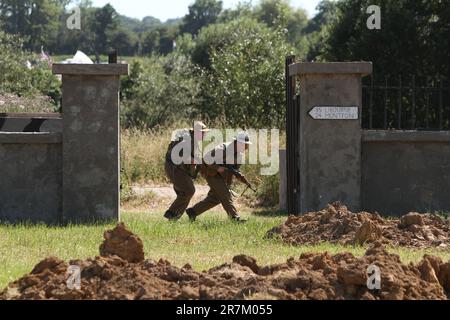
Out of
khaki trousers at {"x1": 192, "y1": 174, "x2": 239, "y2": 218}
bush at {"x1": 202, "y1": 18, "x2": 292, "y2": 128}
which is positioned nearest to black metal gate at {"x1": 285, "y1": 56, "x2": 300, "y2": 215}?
khaki trousers at {"x1": 192, "y1": 174, "x2": 239, "y2": 218}

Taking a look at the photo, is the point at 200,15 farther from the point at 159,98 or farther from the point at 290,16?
the point at 159,98

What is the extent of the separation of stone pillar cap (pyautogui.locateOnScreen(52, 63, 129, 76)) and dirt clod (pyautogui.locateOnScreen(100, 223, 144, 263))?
4717 mm

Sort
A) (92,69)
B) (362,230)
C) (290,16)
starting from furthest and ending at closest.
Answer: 1. (290,16)
2. (92,69)
3. (362,230)

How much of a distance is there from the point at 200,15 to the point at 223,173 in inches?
4338

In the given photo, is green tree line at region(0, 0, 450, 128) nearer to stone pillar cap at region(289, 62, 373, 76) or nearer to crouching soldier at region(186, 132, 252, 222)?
crouching soldier at region(186, 132, 252, 222)

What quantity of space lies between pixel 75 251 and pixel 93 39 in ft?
251

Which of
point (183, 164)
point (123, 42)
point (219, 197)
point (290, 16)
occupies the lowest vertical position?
point (219, 197)

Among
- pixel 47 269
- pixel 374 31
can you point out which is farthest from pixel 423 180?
pixel 374 31

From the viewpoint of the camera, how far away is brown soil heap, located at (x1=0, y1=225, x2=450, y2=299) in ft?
23.7

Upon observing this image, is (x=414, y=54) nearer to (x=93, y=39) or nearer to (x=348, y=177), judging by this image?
(x=348, y=177)

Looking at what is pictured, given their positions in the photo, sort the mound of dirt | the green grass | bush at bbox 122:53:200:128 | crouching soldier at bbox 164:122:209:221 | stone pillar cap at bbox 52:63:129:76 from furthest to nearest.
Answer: bush at bbox 122:53:200:128 → crouching soldier at bbox 164:122:209:221 → stone pillar cap at bbox 52:63:129:76 → the mound of dirt → the green grass

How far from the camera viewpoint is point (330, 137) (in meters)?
14.2

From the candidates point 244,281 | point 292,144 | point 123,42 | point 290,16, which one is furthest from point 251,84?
point 123,42

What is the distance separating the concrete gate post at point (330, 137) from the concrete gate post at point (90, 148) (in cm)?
273
